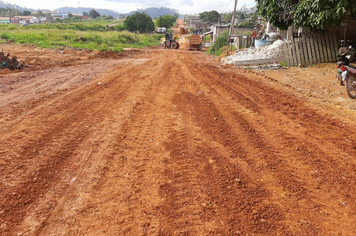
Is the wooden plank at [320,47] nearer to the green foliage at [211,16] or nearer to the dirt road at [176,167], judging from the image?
the dirt road at [176,167]

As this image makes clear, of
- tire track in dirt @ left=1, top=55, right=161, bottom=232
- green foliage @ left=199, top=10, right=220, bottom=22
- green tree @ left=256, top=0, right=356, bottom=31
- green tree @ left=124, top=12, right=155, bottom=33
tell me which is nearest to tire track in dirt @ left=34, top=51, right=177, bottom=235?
tire track in dirt @ left=1, top=55, right=161, bottom=232

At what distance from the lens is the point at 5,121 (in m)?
5.05

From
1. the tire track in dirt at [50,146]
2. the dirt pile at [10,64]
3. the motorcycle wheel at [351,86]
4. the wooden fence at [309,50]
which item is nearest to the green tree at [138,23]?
the dirt pile at [10,64]

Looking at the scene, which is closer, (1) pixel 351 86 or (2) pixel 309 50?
(1) pixel 351 86

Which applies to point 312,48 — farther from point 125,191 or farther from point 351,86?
point 125,191

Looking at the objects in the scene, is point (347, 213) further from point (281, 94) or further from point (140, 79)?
point (140, 79)

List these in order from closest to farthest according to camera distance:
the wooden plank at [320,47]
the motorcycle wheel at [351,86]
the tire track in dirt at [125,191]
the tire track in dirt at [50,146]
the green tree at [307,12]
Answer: the tire track in dirt at [125,191], the tire track in dirt at [50,146], the motorcycle wheel at [351,86], the green tree at [307,12], the wooden plank at [320,47]

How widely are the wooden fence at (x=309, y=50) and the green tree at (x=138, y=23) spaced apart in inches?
2115

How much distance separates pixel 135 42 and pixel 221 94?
33671mm

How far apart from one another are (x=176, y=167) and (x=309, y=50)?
1104 cm

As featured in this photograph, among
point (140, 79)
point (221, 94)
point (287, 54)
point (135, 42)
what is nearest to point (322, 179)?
point (221, 94)

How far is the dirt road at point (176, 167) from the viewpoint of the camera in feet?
8.43

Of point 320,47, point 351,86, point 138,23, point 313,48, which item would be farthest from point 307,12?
point 138,23

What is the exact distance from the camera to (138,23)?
5966 cm
